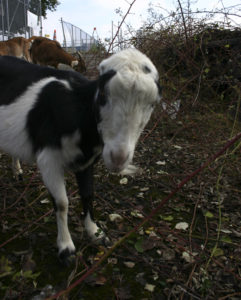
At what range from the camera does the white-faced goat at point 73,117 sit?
122 cm

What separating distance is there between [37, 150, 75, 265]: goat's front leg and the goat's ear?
60 centimetres

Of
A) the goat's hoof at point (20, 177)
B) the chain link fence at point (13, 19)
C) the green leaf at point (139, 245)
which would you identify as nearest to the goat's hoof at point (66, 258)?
the green leaf at point (139, 245)

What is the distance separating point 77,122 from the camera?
1.58 m

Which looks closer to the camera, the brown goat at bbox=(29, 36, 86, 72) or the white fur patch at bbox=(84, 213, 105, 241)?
the white fur patch at bbox=(84, 213, 105, 241)

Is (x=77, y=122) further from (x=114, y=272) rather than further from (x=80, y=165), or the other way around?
(x=114, y=272)

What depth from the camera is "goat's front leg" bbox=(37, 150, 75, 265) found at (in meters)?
1.67

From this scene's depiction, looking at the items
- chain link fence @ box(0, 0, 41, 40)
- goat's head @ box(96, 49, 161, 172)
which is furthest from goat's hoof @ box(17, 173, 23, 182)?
chain link fence @ box(0, 0, 41, 40)

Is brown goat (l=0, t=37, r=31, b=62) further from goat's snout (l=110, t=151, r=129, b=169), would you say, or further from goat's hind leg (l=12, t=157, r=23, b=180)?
Answer: goat's snout (l=110, t=151, r=129, b=169)

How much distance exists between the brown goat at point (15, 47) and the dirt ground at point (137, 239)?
6977mm

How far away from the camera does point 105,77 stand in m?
1.28

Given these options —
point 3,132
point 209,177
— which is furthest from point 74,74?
point 209,177

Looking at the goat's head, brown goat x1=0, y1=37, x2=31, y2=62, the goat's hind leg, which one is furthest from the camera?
brown goat x1=0, y1=37, x2=31, y2=62

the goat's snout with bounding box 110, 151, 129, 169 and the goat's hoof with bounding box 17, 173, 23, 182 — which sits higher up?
the goat's snout with bounding box 110, 151, 129, 169

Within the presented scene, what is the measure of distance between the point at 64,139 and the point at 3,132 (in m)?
0.58
